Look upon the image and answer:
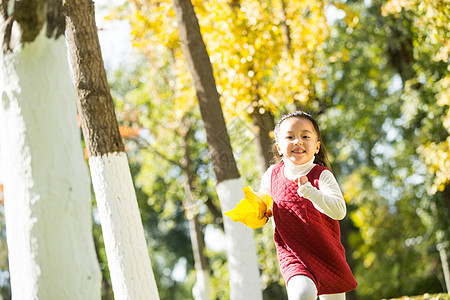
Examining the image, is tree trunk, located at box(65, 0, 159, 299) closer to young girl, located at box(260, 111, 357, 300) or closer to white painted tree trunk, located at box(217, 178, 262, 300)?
young girl, located at box(260, 111, 357, 300)

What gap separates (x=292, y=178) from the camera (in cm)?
404

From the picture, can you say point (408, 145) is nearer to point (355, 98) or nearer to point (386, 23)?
point (355, 98)

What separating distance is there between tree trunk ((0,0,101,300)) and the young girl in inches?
52.3

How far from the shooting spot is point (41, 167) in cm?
394

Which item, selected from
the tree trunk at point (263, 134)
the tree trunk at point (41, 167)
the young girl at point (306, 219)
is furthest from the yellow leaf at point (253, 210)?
the tree trunk at point (263, 134)

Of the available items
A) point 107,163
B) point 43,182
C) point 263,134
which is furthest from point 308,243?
point 263,134

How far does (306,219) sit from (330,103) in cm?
1154

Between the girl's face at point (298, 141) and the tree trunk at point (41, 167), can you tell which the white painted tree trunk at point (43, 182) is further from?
the girl's face at point (298, 141)

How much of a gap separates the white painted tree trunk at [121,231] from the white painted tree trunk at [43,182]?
139cm

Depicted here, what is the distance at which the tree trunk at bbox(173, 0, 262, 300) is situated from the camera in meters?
7.45

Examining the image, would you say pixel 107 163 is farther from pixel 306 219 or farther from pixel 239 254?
pixel 239 254

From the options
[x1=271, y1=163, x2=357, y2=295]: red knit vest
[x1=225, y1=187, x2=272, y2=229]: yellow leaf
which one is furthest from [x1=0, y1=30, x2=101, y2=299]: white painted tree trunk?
[x1=271, y1=163, x2=357, y2=295]: red knit vest

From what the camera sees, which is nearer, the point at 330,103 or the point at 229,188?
the point at 229,188

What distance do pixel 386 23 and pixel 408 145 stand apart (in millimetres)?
3373
